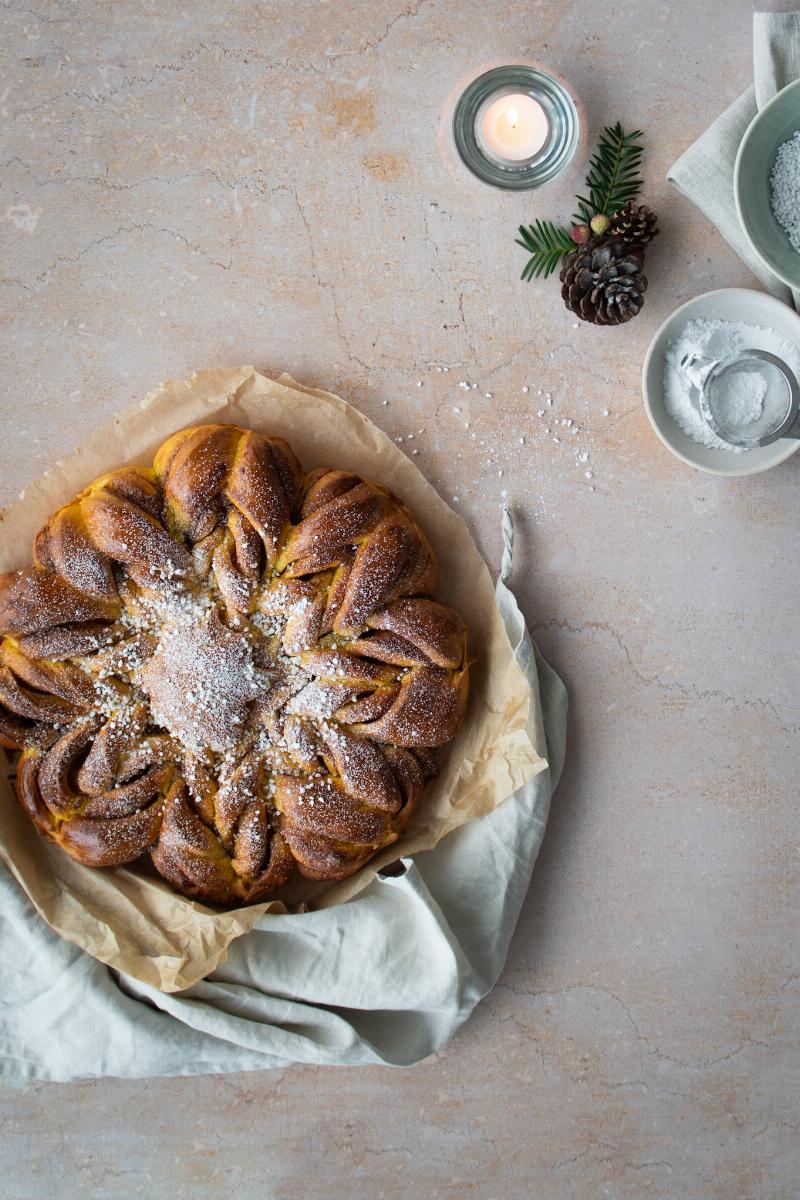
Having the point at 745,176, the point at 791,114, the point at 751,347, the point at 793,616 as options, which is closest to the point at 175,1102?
the point at 793,616

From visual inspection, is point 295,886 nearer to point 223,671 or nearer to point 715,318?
point 223,671

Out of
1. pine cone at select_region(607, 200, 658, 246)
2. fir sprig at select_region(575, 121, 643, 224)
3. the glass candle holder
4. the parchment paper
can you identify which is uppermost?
the glass candle holder

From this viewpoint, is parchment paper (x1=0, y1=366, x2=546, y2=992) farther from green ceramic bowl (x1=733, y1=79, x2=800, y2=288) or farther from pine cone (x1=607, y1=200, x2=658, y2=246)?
green ceramic bowl (x1=733, y1=79, x2=800, y2=288)

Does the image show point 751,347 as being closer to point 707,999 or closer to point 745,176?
point 745,176

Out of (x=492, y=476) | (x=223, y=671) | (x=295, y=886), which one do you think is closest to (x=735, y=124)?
(x=492, y=476)

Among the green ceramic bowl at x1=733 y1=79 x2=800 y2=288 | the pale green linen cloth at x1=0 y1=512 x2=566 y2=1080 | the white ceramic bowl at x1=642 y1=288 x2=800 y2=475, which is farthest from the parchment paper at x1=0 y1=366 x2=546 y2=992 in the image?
the green ceramic bowl at x1=733 y1=79 x2=800 y2=288

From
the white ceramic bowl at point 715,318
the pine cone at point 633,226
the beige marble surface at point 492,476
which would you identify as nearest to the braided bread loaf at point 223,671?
the beige marble surface at point 492,476
